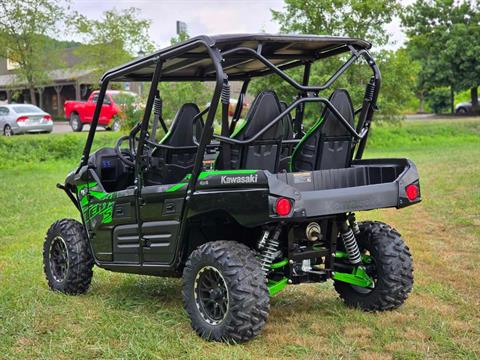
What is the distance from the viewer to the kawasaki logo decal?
4.82 m

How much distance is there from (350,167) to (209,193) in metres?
1.32

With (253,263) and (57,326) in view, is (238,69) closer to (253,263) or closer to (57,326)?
(253,263)

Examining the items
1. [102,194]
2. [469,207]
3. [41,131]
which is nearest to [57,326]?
[102,194]

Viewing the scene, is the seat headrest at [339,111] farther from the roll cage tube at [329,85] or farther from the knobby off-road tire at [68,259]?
the knobby off-road tire at [68,259]

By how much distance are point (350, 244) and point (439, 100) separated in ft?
152

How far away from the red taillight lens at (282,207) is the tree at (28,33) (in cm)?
2764

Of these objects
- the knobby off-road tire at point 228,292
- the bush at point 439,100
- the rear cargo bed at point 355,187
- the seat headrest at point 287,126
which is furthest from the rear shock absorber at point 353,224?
the bush at point 439,100

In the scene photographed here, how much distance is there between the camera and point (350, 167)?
578 cm

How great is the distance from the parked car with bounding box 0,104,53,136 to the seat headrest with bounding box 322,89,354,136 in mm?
22374

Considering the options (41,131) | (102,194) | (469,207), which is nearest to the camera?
(102,194)

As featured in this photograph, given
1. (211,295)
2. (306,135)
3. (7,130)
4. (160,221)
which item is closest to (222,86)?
(306,135)

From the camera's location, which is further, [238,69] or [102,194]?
[238,69]

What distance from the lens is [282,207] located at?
475cm

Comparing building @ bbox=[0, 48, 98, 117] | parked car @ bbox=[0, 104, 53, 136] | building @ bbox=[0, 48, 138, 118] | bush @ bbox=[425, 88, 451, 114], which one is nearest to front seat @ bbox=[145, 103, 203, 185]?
parked car @ bbox=[0, 104, 53, 136]
